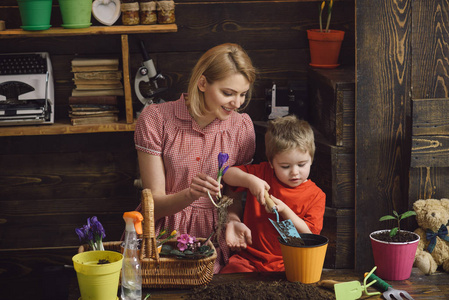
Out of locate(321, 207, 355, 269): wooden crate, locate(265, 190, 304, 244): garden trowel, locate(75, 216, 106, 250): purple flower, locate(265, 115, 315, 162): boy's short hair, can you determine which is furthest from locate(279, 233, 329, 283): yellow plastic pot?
locate(321, 207, 355, 269): wooden crate

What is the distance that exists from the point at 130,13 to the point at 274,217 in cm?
126

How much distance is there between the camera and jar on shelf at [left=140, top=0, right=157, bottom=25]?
9.17ft

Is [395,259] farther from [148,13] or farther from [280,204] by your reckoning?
[148,13]

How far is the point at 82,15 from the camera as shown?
108 inches

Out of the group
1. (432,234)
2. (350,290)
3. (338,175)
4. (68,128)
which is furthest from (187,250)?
(68,128)

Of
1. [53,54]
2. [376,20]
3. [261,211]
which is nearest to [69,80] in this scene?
[53,54]

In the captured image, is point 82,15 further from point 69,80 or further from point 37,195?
point 37,195

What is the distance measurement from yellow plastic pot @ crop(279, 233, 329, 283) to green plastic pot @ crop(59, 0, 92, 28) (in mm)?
1547

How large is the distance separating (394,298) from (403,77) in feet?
2.98

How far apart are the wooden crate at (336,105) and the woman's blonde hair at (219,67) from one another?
373 millimetres

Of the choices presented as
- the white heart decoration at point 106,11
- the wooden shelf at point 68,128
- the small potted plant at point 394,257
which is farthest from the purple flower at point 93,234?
the white heart decoration at point 106,11

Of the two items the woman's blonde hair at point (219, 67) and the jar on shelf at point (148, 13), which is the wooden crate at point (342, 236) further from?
the jar on shelf at point (148, 13)

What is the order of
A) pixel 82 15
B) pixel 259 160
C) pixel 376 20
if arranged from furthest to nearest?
pixel 259 160 < pixel 82 15 < pixel 376 20

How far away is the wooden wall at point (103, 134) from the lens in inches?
119
